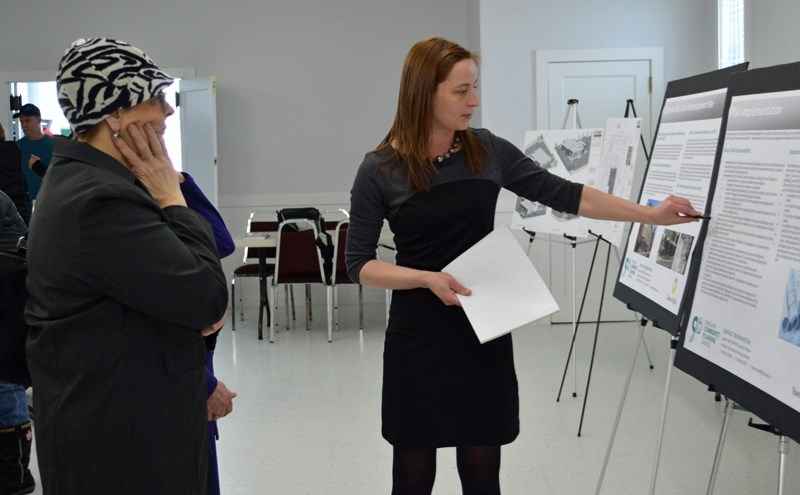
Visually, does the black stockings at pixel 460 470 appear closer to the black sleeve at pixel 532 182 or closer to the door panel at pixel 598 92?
the black sleeve at pixel 532 182

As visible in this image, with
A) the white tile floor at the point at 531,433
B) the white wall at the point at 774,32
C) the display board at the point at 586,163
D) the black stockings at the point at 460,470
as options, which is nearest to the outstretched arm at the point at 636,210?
the black stockings at the point at 460,470

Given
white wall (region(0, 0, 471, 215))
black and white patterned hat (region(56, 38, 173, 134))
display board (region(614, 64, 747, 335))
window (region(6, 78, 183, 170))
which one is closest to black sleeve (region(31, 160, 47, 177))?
window (region(6, 78, 183, 170))

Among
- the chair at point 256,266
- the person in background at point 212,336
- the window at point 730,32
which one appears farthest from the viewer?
the chair at point 256,266

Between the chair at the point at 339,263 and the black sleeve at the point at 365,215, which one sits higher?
the black sleeve at the point at 365,215

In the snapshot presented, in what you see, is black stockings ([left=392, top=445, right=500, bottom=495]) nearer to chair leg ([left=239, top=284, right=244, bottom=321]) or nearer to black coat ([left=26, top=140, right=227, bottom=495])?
black coat ([left=26, top=140, right=227, bottom=495])

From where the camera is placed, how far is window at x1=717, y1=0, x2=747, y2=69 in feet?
20.1

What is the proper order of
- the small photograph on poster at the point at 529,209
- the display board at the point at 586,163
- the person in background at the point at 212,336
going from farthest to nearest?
the small photograph on poster at the point at 529,209, the display board at the point at 586,163, the person in background at the point at 212,336

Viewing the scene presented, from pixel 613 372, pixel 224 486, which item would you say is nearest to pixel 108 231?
pixel 224 486

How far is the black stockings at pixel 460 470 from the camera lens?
2.14 meters

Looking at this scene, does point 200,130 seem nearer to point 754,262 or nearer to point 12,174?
point 12,174

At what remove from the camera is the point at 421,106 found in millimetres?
2090

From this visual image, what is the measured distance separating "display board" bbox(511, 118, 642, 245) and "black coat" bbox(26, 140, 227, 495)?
9.49 feet

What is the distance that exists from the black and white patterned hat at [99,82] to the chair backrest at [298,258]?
17.2 ft

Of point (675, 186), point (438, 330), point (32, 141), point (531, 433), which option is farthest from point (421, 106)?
point (32, 141)
